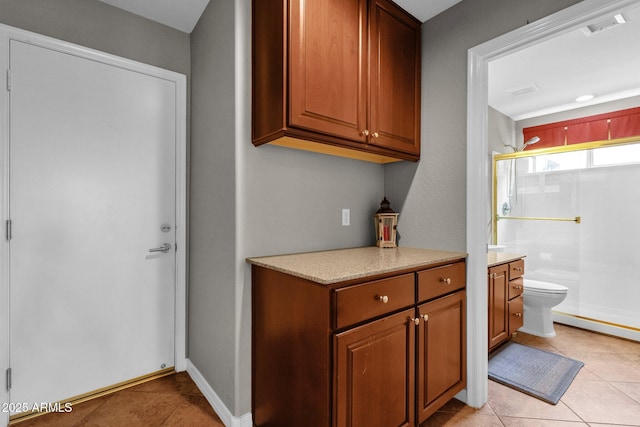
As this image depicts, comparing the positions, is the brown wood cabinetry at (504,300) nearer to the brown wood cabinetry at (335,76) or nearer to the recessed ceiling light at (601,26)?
the brown wood cabinetry at (335,76)

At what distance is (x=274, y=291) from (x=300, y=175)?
707 millimetres

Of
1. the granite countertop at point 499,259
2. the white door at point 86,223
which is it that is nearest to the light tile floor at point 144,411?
the white door at point 86,223

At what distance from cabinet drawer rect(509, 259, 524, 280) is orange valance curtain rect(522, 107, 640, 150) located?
2.05 meters

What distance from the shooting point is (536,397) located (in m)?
1.86

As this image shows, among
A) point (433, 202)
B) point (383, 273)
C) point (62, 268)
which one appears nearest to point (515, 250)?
point (433, 202)

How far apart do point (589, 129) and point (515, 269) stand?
228cm

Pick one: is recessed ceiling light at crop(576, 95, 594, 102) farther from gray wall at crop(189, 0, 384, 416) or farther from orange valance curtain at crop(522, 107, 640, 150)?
gray wall at crop(189, 0, 384, 416)

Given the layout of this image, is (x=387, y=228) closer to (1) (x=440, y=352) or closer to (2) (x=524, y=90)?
(1) (x=440, y=352)

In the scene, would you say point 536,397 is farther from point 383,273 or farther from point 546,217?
point 546,217

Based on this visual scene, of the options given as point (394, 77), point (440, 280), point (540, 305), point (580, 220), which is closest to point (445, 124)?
point (394, 77)

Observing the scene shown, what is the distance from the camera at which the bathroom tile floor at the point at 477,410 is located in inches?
63.9

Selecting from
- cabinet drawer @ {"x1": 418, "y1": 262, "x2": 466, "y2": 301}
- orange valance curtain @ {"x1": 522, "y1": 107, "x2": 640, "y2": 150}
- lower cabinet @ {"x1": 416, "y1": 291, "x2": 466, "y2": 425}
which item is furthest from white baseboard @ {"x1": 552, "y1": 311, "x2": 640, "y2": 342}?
cabinet drawer @ {"x1": 418, "y1": 262, "x2": 466, "y2": 301}

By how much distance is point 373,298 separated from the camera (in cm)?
125

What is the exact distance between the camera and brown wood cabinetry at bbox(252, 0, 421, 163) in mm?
1374
